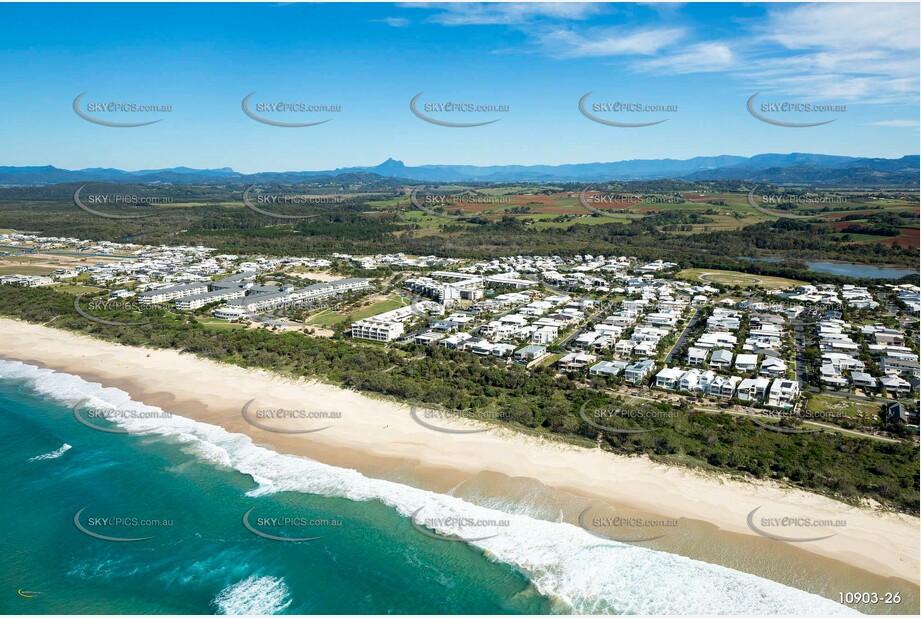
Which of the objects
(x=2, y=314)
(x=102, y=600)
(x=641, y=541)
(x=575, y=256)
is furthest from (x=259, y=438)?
(x=575, y=256)

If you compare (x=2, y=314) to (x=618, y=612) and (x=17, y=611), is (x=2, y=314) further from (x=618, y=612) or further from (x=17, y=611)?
(x=618, y=612)

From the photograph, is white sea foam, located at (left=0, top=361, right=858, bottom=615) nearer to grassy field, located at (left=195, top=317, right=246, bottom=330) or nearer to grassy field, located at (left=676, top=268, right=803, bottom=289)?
grassy field, located at (left=195, top=317, right=246, bottom=330)
